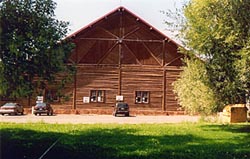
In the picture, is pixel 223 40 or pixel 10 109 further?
pixel 10 109

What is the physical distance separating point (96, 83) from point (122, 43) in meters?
5.75

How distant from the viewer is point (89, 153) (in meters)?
14.3

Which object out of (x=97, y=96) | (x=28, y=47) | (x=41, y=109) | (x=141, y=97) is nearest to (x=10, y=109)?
(x=41, y=109)

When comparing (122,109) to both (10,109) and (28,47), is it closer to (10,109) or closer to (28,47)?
(10,109)

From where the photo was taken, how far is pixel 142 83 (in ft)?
176

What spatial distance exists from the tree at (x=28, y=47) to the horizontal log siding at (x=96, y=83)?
34919 mm

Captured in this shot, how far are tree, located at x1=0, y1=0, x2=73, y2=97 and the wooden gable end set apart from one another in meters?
34.6

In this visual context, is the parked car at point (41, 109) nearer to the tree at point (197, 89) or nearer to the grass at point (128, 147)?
the tree at point (197, 89)

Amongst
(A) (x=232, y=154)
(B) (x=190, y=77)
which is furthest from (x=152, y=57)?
(A) (x=232, y=154)

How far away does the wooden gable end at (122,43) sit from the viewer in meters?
52.0

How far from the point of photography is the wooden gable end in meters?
52.0

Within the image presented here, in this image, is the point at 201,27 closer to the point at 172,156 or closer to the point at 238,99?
the point at 238,99

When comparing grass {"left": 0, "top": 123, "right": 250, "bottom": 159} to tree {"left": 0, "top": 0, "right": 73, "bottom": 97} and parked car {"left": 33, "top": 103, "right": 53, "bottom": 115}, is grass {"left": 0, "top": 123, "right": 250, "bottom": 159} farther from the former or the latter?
parked car {"left": 33, "top": 103, "right": 53, "bottom": 115}

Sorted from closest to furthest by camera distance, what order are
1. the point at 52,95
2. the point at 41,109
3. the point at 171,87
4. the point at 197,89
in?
the point at 52,95
the point at 197,89
the point at 41,109
the point at 171,87
